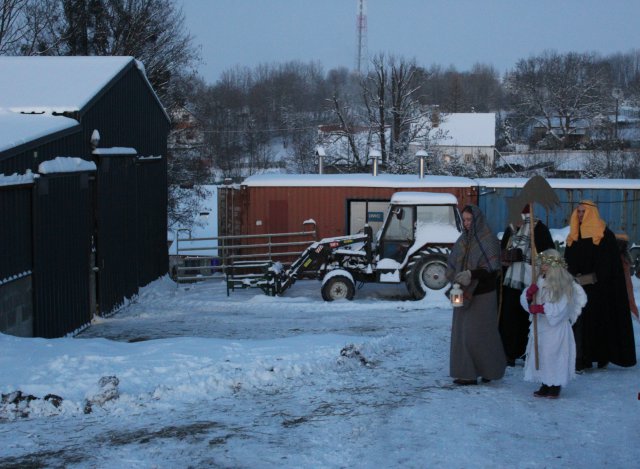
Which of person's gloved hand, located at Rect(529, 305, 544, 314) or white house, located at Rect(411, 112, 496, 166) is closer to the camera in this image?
person's gloved hand, located at Rect(529, 305, 544, 314)

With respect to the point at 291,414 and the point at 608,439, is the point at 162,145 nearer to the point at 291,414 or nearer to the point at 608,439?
the point at 291,414

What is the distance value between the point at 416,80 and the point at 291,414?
47752mm

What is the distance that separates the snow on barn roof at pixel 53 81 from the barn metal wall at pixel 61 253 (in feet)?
4.03

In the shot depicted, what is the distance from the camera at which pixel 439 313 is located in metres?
14.4

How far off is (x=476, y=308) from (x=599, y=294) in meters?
1.78

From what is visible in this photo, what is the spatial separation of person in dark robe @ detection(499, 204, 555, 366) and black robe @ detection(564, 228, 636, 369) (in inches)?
16.5

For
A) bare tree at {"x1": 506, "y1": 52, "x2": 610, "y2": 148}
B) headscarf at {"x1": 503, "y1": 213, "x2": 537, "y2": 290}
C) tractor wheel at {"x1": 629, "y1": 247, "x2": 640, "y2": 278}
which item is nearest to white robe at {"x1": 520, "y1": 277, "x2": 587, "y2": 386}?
headscarf at {"x1": 503, "y1": 213, "x2": 537, "y2": 290}

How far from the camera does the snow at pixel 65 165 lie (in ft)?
36.1

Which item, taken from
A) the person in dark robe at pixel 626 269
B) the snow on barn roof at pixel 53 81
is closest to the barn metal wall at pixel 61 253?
the snow on barn roof at pixel 53 81

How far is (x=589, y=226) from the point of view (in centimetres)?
885

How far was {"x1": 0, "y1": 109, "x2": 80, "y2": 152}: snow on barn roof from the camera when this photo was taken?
10188mm

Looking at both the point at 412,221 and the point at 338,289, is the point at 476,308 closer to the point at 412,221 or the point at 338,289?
the point at 338,289

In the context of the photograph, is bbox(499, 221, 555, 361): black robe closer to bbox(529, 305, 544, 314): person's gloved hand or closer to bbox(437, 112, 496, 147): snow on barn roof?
bbox(529, 305, 544, 314): person's gloved hand

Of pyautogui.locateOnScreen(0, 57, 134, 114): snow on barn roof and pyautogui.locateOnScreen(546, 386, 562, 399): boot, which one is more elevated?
pyautogui.locateOnScreen(0, 57, 134, 114): snow on barn roof
